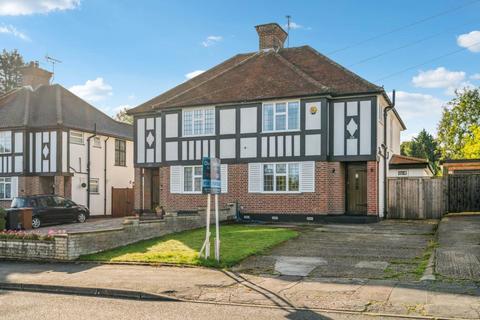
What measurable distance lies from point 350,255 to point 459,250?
2637mm

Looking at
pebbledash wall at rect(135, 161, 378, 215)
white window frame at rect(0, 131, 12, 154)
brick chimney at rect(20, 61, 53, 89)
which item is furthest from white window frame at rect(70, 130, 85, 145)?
pebbledash wall at rect(135, 161, 378, 215)

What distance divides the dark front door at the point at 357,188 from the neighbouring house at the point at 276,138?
4 cm

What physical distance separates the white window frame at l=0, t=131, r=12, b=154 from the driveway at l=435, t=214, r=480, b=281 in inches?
939

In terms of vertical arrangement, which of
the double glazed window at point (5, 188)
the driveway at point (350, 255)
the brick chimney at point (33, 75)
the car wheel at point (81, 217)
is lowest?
the car wheel at point (81, 217)

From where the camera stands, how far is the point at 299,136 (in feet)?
71.4

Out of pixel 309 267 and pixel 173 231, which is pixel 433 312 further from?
pixel 173 231

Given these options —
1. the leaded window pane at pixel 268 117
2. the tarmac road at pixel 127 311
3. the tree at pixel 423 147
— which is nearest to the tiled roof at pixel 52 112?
the leaded window pane at pixel 268 117

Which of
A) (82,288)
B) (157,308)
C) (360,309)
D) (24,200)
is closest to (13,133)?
(24,200)

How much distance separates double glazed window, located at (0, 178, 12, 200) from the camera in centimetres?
2904

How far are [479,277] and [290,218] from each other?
1272cm

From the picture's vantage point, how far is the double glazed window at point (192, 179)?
79.1ft

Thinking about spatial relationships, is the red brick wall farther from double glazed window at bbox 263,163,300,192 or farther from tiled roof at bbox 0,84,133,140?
tiled roof at bbox 0,84,133,140

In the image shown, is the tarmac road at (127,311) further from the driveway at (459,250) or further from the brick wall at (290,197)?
the brick wall at (290,197)

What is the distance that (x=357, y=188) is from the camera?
22.0m
